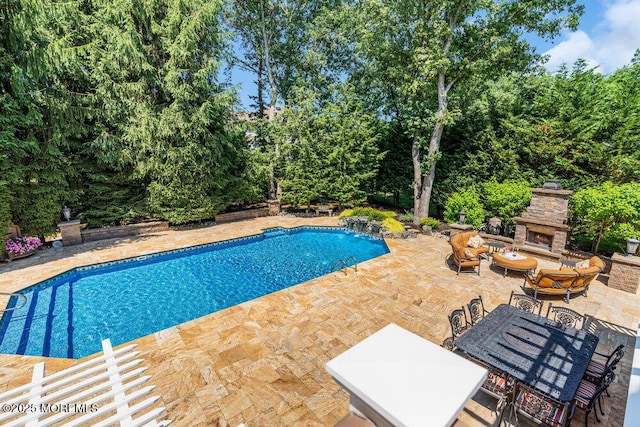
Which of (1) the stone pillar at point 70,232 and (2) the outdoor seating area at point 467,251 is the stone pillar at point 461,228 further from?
(1) the stone pillar at point 70,232

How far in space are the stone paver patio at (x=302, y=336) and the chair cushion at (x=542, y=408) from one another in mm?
517

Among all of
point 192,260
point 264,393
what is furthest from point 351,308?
point 192,260

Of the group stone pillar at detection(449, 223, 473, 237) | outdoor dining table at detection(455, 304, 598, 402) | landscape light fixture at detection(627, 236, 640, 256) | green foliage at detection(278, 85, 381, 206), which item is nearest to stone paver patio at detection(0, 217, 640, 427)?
outdoor dining table at detection(455, 304, 598, 402)

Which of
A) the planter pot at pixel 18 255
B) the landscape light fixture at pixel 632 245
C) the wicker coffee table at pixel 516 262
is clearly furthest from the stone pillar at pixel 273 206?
the landscape light fixture at pixel 632 245

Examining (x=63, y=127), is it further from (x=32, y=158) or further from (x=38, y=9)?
(x=38, y=9)

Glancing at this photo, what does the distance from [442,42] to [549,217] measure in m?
8.29

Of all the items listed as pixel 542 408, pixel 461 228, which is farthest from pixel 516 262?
pixel 542 408

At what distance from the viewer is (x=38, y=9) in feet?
27.9

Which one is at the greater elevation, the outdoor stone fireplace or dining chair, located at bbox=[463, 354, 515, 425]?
the outdoor stone fireplace

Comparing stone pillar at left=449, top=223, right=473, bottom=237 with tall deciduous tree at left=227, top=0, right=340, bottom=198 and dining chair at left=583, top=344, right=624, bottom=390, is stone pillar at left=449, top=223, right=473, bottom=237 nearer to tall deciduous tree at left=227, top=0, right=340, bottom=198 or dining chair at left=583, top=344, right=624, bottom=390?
dining chair at left=583, top=344, right=624, bottom=390

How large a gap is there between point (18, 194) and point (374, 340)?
13893mm

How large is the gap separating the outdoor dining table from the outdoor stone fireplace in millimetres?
6549

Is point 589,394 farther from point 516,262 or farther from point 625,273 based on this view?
point 625,273

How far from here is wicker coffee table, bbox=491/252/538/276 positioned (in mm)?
7973
